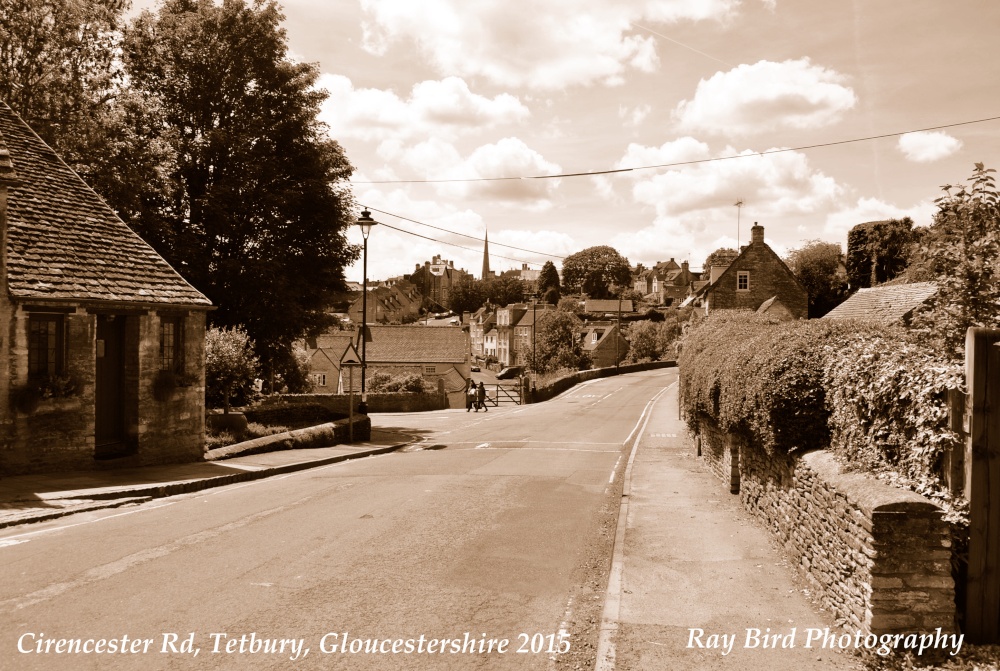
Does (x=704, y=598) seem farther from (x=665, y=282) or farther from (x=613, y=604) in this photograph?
(x=665, y=282)

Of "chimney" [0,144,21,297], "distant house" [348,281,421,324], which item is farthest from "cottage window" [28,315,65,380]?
"distant house" [348,281,421,324]

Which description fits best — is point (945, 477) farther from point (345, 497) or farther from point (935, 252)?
point (345, 497)

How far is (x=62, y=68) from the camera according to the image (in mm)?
25734

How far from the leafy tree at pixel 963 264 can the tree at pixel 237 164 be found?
21.0 metres

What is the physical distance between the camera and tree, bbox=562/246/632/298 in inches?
6171

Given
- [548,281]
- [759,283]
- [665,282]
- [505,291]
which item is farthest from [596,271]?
[759,283]

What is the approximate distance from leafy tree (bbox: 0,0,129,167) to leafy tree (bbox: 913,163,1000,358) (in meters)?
23.3

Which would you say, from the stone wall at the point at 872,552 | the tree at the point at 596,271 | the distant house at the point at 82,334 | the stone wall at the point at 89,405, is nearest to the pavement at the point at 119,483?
the stone wall at the point at 89,405

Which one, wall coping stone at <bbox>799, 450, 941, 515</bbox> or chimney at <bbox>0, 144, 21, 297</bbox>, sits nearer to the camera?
wall coping stone at <bbox>799, 450, 941, 515</bbox>

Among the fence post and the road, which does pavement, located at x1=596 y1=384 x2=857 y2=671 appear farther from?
the fence post

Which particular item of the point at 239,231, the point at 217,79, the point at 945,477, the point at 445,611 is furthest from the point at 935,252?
the point at 217,79

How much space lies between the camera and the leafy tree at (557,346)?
82.8 m

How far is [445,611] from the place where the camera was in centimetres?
692

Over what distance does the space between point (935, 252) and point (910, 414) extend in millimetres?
1655
